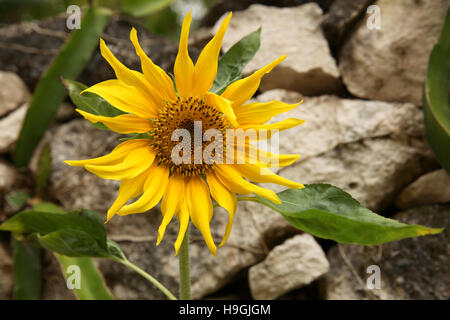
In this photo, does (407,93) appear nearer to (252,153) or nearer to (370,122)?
(370,122)

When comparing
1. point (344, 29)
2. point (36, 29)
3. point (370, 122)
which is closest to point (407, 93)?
point (370, 122)

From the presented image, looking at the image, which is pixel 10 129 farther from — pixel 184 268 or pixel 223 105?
pixel 223 105

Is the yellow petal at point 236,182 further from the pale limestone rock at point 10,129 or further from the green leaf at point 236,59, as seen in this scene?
the pale limestone rock at point 10,129

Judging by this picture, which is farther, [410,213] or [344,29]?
[344,29]

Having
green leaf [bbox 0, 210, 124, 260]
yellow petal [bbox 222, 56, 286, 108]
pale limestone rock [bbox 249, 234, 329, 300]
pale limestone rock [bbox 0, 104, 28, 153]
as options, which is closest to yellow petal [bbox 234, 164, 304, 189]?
yellow petal [bbox 222, 56, 286, 108]

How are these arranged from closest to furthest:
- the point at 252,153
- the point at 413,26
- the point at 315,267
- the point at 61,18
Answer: the point at 252,153 < the point at 315,267 < the point at 413,26 < the point at 61,18

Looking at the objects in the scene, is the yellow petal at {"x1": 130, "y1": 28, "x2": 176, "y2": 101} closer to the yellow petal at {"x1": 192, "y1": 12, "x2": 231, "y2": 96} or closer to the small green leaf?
the yellow petal at {"x1": 192, "y1": 12, "x2": 231, "y2": 96}

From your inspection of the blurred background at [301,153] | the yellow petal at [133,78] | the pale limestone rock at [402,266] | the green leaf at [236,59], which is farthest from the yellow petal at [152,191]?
the pale limestone rock at [402,266]
